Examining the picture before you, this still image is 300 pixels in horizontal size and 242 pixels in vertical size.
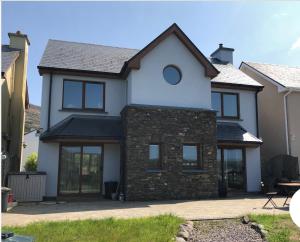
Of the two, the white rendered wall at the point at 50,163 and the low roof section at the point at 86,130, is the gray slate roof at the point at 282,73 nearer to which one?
the low roof section at the point at 86,130

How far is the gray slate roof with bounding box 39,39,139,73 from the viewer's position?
17250 millimetres

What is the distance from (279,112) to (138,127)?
1033 centimetres

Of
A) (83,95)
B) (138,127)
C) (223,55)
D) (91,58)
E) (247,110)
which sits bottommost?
(138,127)

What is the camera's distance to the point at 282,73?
23516 millimetres

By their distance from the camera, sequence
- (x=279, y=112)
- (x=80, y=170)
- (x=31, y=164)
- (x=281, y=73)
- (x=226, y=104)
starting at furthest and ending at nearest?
1. (x=31, y=164)
2. (x=281, y=73)
3. (x=279, y=112)
4. (x=226, y=104)
5. (x=80, y=170)

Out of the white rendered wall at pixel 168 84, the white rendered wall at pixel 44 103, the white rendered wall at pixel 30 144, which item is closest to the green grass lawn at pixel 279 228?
the white rendered wall at pixel 168 84

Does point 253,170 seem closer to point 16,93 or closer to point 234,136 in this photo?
point 234,136

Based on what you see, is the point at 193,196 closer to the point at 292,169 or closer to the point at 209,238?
the point at 292,169

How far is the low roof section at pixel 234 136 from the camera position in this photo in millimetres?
17531

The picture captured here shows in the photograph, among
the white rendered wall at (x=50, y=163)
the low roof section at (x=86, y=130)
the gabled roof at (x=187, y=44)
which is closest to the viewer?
the low roof section at (x=86, y=130)


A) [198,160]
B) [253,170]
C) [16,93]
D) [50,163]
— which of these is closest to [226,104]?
[253,170]

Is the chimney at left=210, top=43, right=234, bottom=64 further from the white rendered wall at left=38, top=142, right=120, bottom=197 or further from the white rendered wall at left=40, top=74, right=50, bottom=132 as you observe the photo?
the white rendered wall at left=40, top=74, right=50, bottom=132

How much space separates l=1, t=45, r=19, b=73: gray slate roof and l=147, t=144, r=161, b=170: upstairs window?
25.3 feet

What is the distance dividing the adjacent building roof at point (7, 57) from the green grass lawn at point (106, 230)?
933 cm
